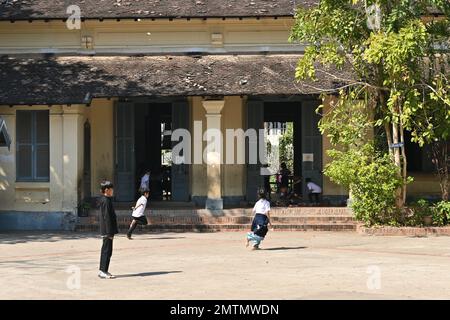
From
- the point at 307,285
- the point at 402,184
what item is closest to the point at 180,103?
the point at 402,184

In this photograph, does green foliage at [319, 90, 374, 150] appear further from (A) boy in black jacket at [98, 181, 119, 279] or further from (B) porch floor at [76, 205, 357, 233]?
(A) boy in black jacket at [98, 181, 119, 279]

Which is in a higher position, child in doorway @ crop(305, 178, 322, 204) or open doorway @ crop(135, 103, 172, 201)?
open doorway @ crop(135, 103, 172, 201)

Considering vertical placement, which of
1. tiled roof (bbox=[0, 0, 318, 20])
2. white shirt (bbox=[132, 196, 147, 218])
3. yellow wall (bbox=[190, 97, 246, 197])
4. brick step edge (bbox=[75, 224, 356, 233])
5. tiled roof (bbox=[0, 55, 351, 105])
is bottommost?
brick step edge (bbox=[75, 224, 356, 233])

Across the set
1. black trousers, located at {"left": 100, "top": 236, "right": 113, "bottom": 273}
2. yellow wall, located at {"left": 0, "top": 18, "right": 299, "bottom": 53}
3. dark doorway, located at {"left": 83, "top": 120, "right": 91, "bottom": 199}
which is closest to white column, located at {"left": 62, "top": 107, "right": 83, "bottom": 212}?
dark doorway, located at {"left": 83, "top": 120, "right": 91, "bottom": 199}

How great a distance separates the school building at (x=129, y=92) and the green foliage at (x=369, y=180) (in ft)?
6.87

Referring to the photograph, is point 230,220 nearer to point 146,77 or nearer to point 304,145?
point 304,145

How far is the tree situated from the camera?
738 inches

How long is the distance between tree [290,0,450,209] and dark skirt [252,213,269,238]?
3.77 m

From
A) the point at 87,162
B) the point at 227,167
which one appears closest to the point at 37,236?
the point at 87,162

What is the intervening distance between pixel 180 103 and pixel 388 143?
6536 mm

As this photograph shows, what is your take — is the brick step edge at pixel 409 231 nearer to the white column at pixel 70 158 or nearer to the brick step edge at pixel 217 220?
the brick step edge at pixel 217 220

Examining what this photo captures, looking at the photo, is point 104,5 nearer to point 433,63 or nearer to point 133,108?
point 133,108
